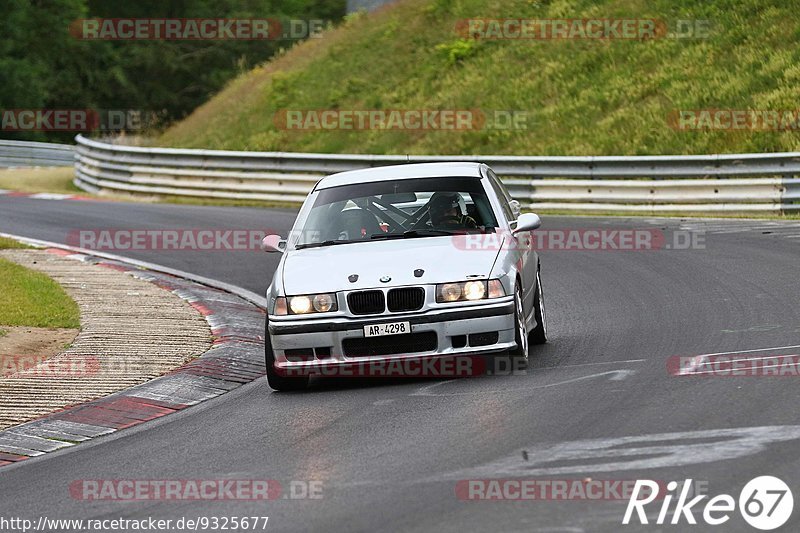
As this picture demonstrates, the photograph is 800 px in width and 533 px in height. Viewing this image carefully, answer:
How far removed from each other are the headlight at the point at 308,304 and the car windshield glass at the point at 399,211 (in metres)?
1.04

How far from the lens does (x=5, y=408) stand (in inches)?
376

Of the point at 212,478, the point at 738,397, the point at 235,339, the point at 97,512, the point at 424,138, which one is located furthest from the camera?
the point at 424,138

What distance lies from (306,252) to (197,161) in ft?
65.4

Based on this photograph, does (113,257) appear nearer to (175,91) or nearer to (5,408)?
(5,408)

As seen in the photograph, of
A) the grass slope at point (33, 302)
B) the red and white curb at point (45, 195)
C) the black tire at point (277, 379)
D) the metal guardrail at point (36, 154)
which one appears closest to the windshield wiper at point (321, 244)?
the black tire at point (277, 379)

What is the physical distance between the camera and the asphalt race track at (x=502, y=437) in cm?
622

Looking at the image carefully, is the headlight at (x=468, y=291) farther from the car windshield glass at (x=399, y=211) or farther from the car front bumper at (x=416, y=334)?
the car windshield glass at (x=399, y=211)

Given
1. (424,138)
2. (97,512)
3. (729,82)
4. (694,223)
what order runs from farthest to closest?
(424,138), (729,82), (694,223), (97,512)

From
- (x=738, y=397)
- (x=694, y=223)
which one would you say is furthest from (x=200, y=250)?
(x=738, y=397)

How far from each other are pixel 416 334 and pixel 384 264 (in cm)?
61

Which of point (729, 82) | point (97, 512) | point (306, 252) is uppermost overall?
point (729, 82)

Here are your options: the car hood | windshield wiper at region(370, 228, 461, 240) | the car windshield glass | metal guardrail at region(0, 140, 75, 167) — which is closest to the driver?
the car windshield glass

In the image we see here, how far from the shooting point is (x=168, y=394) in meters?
9.91

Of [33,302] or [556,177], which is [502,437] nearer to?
[33,302]
